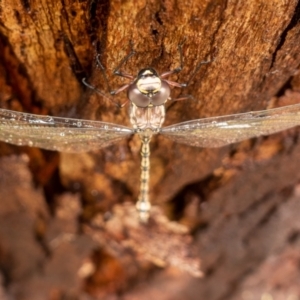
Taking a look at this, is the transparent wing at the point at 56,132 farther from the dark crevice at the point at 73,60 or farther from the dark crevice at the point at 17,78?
the dark crevice at the point at 73,60

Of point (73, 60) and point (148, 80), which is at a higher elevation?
point (73, 60)

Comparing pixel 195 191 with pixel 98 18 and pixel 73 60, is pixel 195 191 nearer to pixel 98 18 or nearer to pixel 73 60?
pixel 73 60

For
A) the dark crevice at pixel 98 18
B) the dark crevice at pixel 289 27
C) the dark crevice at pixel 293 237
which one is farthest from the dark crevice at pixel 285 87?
the dark crevice at pixel 293 237

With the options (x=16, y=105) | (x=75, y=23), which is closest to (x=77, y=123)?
(x=16, y=105)

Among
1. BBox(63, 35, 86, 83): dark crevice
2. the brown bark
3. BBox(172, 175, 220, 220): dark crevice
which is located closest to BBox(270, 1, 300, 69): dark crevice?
the brown bark

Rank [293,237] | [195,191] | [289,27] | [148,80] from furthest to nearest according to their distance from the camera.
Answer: [293,237] < [195,191] < [148,80] < [289,27]

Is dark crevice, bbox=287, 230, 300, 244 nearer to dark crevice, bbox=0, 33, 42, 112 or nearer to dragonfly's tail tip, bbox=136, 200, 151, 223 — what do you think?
dragonfly's tail tip, bbox=136, 200, 151, 223

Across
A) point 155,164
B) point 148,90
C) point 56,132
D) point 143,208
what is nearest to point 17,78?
point 56,132
